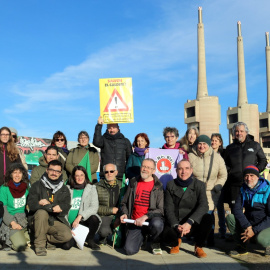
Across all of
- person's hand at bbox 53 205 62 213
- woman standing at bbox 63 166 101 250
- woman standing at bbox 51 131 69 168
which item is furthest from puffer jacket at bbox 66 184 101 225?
woman standing at bbox 51 131 69 168

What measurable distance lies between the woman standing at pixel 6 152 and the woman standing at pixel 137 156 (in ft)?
7.14

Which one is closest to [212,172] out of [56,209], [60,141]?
[56,209]

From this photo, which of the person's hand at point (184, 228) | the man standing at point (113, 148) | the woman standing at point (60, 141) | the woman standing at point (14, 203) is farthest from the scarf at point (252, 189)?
the woman standing at point (14, 203)

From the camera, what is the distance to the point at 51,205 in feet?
19.5

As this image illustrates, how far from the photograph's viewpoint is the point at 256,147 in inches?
265

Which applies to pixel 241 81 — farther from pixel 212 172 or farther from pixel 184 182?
pixel 184 182

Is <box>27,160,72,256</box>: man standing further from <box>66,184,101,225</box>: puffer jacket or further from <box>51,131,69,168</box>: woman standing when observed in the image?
<box>51,131,69,168</box>: woman standing

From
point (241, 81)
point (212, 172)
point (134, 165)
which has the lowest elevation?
point (212, 172)

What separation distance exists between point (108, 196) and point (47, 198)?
108 centimetres

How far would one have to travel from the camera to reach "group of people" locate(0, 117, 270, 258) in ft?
18.7

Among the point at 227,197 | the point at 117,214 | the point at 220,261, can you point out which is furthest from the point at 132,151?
the point at 220,261

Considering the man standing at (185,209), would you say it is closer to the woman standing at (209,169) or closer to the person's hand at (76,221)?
the woman standing at (209,169)

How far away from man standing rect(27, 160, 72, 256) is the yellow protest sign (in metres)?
1.79

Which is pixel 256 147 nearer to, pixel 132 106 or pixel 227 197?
pixel 227 197
